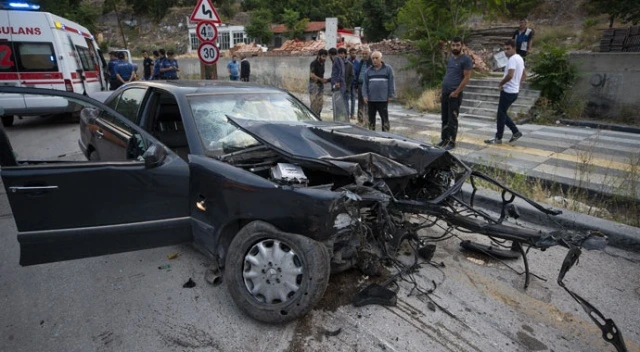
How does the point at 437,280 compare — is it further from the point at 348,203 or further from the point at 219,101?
the point at 219,101

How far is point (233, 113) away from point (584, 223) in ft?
12.0

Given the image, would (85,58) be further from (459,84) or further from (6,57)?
(459,84)

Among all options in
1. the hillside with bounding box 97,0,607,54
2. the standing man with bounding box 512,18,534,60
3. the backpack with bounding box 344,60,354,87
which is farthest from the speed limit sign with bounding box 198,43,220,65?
the hillside with bounding box 97,0,607,54

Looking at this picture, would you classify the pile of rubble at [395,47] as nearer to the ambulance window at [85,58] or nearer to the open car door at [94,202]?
the ambulance window at [85,58]

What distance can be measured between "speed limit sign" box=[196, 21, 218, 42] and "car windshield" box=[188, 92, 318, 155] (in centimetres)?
394

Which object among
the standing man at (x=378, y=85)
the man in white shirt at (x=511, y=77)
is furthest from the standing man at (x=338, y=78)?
the man in white shirt at (x=511, y=77)

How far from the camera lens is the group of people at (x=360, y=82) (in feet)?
22.9

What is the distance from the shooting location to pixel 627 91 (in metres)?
8.75

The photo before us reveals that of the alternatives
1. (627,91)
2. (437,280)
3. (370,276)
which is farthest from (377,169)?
(627,91)

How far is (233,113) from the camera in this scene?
131 inches

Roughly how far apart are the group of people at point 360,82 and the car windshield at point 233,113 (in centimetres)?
337

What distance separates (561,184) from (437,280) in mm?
3129

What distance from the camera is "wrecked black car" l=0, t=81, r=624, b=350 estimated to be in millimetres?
2346

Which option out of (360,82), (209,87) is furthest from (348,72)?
(209,87)
